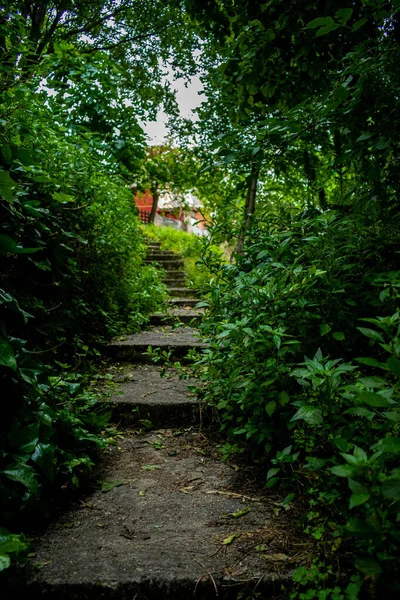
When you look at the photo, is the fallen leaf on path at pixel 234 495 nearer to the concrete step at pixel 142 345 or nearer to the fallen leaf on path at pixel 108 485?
the fallen leaf on path at pixel 108 485

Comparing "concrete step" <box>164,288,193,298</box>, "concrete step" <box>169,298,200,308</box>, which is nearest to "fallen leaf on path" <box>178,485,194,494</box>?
"concrete step" <box>169,298,200,308</box>

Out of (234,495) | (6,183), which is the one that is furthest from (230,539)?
(6,183)

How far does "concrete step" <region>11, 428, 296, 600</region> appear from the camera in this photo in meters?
1.33

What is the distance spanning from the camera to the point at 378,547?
1057mm

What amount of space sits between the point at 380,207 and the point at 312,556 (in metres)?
1.62

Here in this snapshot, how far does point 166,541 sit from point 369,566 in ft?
2.69

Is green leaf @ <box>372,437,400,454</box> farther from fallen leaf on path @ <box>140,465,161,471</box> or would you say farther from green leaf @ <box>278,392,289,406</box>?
fallen leaf on path @ <box>140,465,161,471</box>

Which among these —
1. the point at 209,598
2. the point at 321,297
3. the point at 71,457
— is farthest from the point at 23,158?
the point at 209,598

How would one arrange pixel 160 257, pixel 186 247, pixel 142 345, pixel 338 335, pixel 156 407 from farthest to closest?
pixel 186 247
pixel 160 257
pixel 142 345
pixel 156 407
pixel 338 335

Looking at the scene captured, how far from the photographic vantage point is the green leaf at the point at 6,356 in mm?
1430

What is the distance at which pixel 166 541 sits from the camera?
156 cm

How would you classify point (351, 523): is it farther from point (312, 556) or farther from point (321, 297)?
point (321, 297)

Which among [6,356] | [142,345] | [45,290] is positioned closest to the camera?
[6,356]

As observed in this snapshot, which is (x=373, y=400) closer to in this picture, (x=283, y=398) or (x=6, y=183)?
(x=283, y=398)
